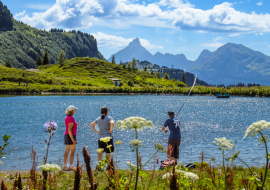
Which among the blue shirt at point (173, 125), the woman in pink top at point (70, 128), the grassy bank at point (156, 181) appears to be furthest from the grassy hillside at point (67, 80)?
the grassy bank at point (156, 181)

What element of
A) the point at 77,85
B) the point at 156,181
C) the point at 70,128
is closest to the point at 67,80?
the point at 77,85

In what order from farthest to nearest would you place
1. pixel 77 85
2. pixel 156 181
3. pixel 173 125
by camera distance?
pixel 77 85 < pixel 173 125 < pixel 156 181

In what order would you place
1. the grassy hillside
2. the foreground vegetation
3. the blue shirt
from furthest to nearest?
the grassy hillside → the foreground vegetation → the blue shirt

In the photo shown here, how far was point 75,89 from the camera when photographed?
12712 centimetres

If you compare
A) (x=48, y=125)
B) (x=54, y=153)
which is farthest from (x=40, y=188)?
(x=54, y=153)

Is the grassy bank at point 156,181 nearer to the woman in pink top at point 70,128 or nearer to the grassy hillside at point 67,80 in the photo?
the woman in pink top at point 70,128

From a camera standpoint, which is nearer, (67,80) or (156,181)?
(156,181)

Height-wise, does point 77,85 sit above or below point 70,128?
above

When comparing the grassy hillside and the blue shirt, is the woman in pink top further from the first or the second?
the grassy hillside

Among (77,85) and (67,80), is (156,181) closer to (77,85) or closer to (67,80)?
(77,85)

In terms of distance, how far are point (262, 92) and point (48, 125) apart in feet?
456

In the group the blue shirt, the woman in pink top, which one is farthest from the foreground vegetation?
the blue shirt

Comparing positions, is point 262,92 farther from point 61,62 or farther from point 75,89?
point 61,62

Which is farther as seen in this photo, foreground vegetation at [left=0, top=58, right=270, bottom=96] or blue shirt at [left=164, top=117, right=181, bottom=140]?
foreground vegetation at [left=0, top=58, right=270, bottom=96]
